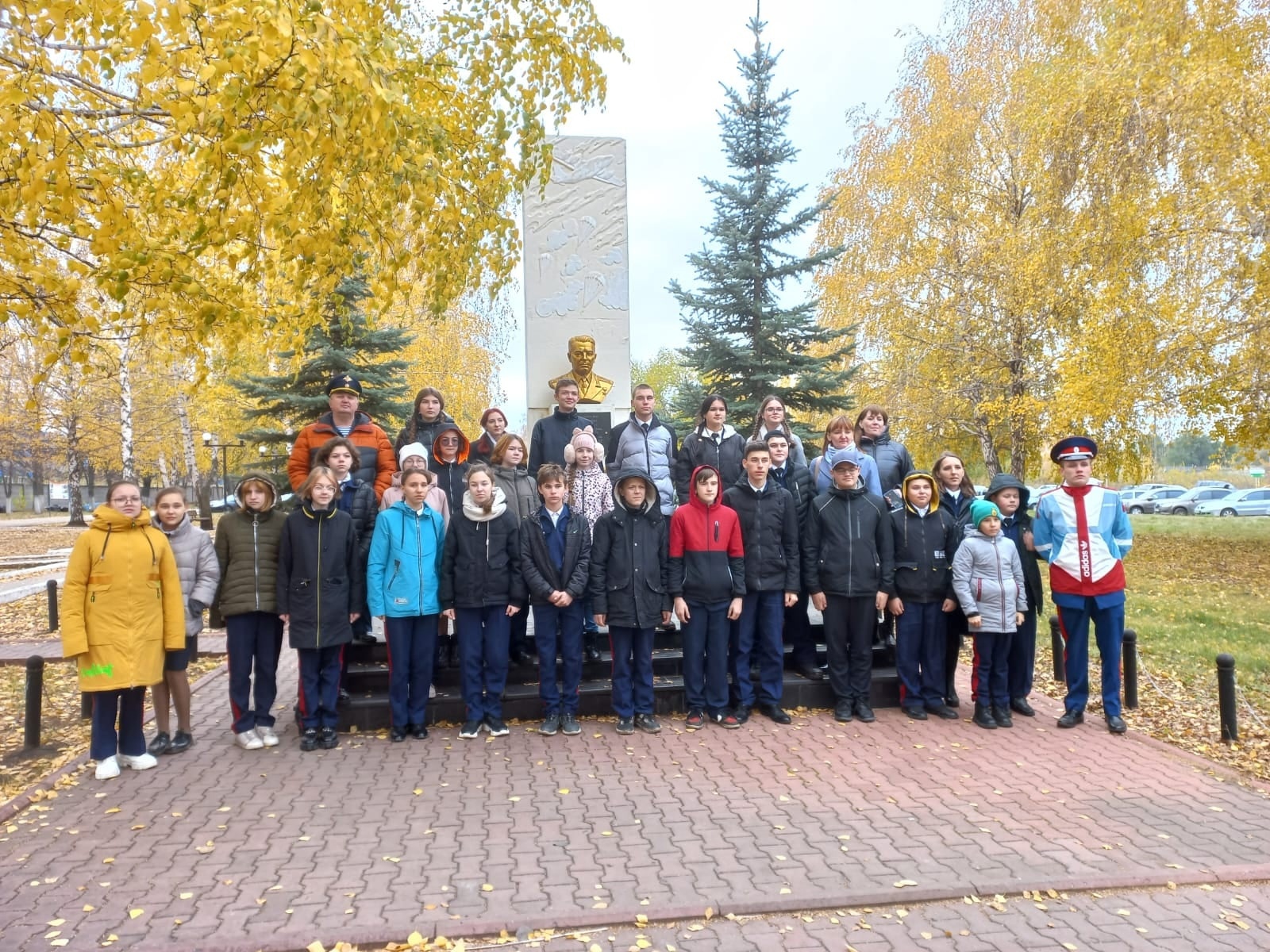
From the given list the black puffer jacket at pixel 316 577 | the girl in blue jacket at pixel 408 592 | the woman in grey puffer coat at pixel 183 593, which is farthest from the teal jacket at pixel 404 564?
the woman in grey puffer coat at pixel 183 593

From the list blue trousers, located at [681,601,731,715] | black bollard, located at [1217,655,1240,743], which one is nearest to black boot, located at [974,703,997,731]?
black bollard, located at [1217,655,1240,743]

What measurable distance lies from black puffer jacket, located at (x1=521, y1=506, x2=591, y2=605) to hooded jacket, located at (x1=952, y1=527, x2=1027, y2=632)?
9.13 feet

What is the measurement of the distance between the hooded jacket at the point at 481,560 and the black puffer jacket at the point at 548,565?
2.7 inches

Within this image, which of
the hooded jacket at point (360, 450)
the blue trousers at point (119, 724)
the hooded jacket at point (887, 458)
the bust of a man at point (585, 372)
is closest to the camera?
the blue trousers at point (119, 724)

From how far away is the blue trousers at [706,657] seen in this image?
6152 millimetres

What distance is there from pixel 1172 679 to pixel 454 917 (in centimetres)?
735

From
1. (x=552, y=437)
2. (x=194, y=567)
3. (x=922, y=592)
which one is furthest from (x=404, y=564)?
(x=922, y=592)

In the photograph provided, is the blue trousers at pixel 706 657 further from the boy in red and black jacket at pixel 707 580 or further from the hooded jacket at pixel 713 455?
the hooded jacket at pixel 713 455

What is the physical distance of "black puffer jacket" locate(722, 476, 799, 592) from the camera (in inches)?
246

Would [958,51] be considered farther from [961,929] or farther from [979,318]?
[961,929]

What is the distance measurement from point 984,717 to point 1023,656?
64cm

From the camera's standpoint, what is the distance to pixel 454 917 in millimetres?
3555

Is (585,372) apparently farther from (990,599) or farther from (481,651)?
(990,599)

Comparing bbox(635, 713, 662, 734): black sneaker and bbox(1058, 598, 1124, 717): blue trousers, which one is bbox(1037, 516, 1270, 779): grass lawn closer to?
bbox(1058, 598, 1124, 717): blue trousers
